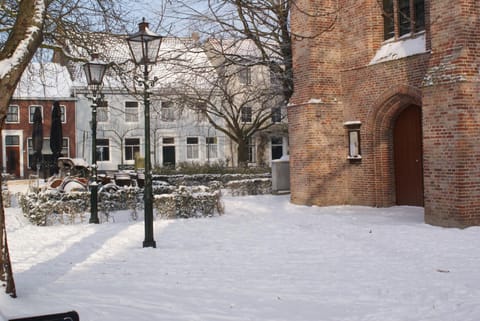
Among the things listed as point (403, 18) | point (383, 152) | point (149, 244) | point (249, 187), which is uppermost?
point (403, 18)

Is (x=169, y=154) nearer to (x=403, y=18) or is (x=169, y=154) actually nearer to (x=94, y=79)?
(x=94, y=79)

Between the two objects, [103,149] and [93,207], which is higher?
[103,149]

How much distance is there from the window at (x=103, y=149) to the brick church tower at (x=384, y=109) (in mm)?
23474

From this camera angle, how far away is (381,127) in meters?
14.0

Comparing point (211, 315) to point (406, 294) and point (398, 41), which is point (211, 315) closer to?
point (406, 294)

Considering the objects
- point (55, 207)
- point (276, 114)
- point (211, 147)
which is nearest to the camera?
point (55, 207)

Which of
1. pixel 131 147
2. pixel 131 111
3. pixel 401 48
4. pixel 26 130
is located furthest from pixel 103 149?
pixel 401 48

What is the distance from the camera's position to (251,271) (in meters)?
7.19

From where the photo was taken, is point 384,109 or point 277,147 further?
point 277,147

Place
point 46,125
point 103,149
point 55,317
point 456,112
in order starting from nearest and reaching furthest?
point 55,317
point 456,112
point 103,149
point 46,125

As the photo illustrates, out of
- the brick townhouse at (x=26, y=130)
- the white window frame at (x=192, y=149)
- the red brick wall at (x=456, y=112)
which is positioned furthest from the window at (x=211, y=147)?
the red brick wall at (x=456, y=112)

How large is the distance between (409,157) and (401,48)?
9.63ft

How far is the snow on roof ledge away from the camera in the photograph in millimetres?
12591

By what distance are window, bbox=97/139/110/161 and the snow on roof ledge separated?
85.2 feet
